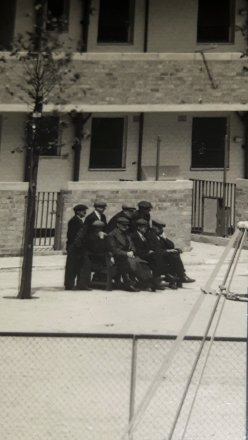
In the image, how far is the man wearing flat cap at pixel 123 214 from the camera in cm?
747

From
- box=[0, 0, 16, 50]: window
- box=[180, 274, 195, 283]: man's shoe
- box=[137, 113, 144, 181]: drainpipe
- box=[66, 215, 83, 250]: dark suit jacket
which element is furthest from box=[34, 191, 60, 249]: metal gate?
box=[0, 0, 16, 50]: window

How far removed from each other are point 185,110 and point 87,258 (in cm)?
272

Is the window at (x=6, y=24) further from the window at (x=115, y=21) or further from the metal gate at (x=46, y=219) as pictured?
the metal gate at (x=46, y=219)

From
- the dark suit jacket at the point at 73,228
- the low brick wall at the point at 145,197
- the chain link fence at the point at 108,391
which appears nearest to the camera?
the chain link fence at the point at 108,391

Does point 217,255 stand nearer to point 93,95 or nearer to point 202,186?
point 202,186

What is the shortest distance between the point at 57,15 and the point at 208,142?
217 cm

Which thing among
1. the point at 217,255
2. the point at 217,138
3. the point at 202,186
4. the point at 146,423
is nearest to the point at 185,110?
the point at 217,138

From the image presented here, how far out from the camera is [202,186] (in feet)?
27.2

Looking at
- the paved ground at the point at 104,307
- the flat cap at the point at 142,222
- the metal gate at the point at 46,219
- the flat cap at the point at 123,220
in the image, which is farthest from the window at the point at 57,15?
the paved ground at the point at 104,307

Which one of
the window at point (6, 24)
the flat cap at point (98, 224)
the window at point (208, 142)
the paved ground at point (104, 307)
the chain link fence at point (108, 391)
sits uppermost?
the window at point (6, 24)

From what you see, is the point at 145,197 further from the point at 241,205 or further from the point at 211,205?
the point at 241,205

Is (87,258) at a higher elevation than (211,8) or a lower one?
lower

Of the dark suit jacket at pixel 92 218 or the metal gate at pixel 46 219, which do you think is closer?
the metal gate at pixel 46 219

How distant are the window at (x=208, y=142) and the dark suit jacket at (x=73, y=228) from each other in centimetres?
151
